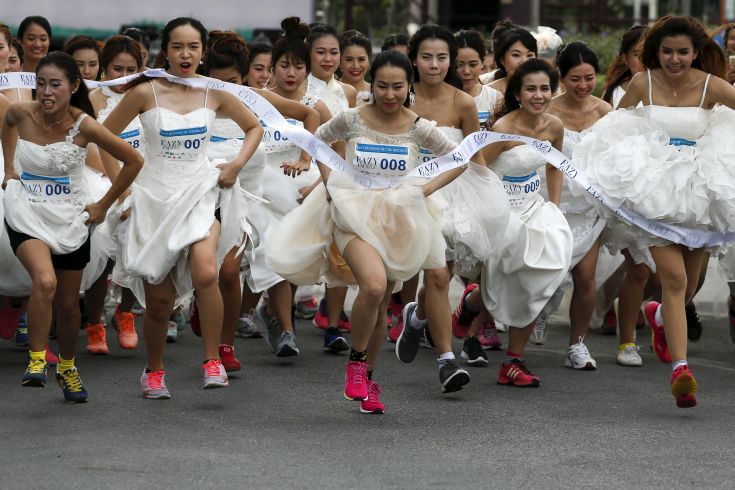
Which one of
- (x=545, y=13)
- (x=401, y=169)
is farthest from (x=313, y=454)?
(x=545, y=13)

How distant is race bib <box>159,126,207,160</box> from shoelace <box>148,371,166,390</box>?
124cm

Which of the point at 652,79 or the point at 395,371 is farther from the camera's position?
the point at 395,371

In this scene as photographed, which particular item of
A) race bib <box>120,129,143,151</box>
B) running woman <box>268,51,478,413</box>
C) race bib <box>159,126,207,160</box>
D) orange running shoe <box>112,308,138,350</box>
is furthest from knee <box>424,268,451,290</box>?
race bib <box>120,129,143,151</box>

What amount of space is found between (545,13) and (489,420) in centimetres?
2776

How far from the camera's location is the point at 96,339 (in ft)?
35.3

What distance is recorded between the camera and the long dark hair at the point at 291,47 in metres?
11.0

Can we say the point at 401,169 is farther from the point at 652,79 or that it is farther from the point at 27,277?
the point at 27,277

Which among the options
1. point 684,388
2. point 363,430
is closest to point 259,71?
point 363,430

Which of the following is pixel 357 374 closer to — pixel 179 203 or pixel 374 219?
pixel 374 219

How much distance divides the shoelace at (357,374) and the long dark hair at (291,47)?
10.4 ft

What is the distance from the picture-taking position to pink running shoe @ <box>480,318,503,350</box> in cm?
1116

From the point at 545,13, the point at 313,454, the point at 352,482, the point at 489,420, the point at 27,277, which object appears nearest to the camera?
the point at 352,482

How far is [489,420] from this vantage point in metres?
8.45

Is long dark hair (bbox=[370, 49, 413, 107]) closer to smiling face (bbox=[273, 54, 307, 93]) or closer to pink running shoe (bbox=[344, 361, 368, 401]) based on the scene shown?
pink running shoe (bbox=[344, 361, 368, 401])
